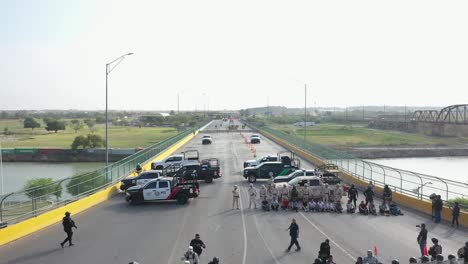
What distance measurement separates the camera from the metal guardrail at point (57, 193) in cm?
2054

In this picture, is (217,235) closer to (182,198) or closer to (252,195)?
(252,195)

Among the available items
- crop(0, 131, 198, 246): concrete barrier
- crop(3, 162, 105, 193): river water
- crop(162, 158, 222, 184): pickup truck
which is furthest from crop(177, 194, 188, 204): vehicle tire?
crop(3, 162, 105, 193): river water

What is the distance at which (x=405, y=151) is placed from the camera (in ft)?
303

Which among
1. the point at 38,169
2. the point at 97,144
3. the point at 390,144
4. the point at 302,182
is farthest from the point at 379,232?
the point at 390,144

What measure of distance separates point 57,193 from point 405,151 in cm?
7992

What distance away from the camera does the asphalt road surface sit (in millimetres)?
16625

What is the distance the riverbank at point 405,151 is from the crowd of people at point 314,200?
63364 mm

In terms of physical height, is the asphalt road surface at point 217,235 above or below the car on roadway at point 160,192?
below

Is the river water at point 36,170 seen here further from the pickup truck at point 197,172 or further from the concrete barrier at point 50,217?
the concrete barrier at point 50,217

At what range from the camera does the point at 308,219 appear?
22594 mm

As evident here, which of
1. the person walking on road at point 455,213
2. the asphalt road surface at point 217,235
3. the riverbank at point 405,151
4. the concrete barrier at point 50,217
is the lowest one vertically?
the riverbank at point 405,151

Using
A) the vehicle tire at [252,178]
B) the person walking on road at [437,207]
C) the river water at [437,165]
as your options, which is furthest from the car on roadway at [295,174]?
the river water at [437,165]

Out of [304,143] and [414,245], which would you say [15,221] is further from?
[304,143]

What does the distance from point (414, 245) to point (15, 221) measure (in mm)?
15646
